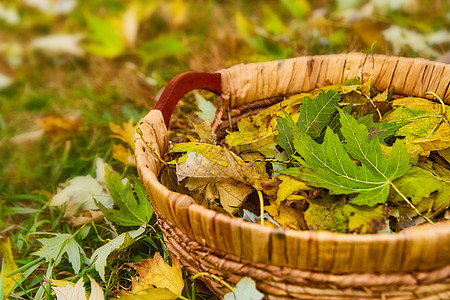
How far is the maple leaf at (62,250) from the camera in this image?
90 centimetres

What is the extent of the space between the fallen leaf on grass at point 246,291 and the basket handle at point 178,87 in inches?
15.7

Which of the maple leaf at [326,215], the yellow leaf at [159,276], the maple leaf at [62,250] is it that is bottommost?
the maple leaf at [62,250]

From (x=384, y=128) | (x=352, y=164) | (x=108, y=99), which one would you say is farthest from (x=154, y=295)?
(x=108, y=99)

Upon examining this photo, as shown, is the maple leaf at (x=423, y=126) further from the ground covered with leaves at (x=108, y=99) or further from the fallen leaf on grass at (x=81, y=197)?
the fallen leaf on grass at (x=81, y=197)

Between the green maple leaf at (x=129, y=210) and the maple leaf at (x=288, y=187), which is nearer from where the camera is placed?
the maple leaf at (x=288, y=187)

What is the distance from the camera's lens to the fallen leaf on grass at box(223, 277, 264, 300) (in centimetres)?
59

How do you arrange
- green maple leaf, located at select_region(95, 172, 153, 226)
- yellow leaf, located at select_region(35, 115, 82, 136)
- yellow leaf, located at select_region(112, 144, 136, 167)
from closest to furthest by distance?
green maple leaf, located at select_region(95, 172, 153, 226)
yellow leaf, located at select_region(112, 144, 136, 167)
yellow leaf, located at select_region(35, 115, 82, 136)

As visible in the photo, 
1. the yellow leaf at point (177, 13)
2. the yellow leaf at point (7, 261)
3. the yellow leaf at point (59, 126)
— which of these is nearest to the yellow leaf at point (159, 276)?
the yellow leaf at point (7, 261)

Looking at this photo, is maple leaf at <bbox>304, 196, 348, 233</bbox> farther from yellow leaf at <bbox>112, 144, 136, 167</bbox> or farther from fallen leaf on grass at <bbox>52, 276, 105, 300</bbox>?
yellow leaf at <bbox>112, 144, 136, 167</bbox>

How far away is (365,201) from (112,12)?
196 centimetres

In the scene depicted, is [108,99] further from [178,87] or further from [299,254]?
[299,254]

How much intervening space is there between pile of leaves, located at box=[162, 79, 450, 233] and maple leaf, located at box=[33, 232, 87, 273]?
0.98 feet

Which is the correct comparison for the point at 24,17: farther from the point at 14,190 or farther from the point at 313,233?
the point at 313,233

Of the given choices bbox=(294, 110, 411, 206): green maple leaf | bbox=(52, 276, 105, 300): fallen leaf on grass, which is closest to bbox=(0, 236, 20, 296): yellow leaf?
bbox=(52, 276, 105, 300): fallen leaf on grass
